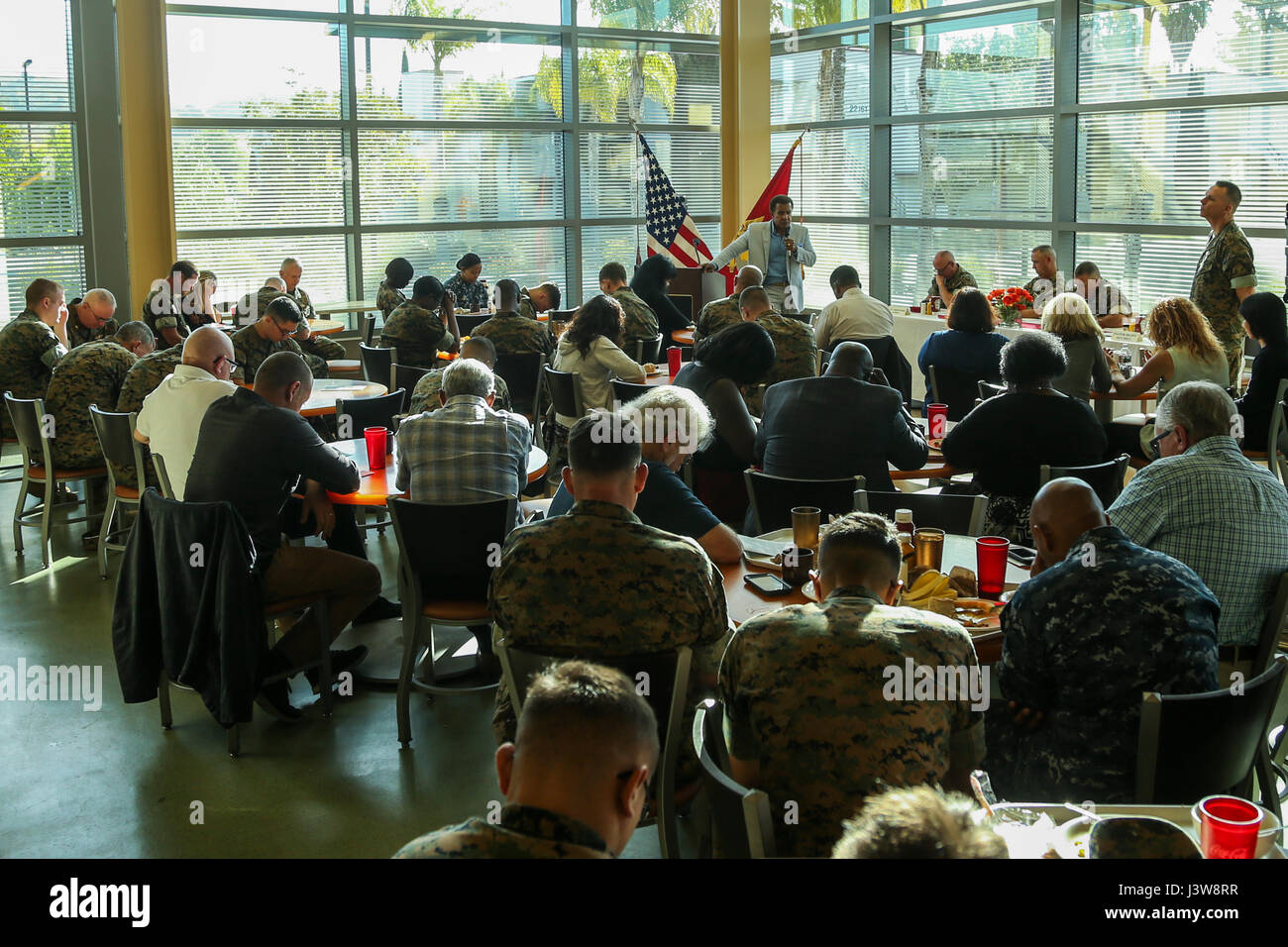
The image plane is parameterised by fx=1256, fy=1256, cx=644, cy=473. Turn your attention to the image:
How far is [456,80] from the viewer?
11.8 meters

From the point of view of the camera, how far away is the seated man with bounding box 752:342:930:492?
4.66 meters

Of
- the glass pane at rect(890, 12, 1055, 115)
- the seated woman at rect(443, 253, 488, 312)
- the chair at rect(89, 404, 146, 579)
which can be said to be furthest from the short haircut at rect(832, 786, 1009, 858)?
the glass pane at rect(890, 12, 1055, 115)

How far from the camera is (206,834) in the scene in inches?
149

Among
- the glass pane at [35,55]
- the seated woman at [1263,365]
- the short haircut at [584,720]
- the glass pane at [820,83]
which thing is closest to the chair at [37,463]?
the glass pane at [35,55]

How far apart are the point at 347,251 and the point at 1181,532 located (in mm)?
9402

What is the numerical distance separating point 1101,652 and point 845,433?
83.9 inches

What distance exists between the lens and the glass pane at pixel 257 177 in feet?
34.9

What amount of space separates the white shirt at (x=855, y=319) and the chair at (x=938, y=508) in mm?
4171

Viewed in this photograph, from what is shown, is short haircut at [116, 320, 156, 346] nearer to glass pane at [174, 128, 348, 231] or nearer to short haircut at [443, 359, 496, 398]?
short haircut at [443, 359, 496, 398]

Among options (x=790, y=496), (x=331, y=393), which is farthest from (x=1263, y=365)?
(x=331, y=393)

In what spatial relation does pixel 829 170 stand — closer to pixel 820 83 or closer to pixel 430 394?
pixel 820 83

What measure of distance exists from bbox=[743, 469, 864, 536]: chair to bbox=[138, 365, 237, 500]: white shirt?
2.36 m
